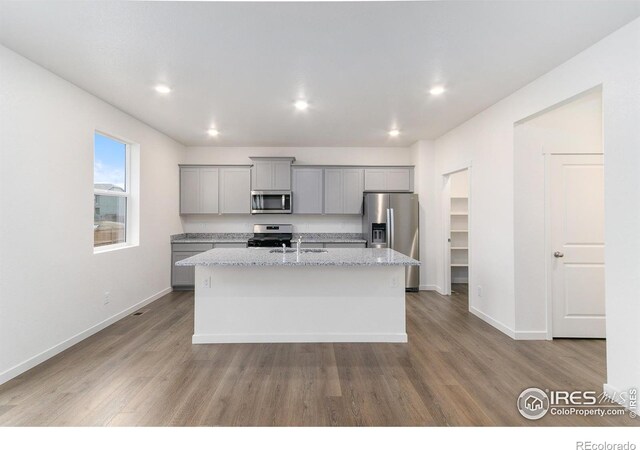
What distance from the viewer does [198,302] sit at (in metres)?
3.20

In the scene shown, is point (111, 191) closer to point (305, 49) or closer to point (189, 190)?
point (189, 190)

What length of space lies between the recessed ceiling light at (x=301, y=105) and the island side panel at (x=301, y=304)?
1910 millimetres

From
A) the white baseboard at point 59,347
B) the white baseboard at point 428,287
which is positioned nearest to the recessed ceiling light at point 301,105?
the white baseboard at point 59,347

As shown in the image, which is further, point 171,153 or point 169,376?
point 171,153

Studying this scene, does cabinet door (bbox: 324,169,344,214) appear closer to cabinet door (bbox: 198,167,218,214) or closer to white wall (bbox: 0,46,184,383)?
cabinet door (bbox: 198,167,218,214)

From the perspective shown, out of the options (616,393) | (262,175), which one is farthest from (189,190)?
(616,393)

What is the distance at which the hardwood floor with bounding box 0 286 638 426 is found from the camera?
197 centimetres

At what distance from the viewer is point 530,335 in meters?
3.28

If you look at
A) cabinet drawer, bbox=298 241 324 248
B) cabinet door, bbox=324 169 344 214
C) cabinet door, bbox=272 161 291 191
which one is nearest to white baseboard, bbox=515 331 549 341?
cabinet drawer, bbox=298 241 324 248

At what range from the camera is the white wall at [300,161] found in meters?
5.85

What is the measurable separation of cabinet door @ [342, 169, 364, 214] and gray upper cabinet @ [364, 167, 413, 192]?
0.36 feet

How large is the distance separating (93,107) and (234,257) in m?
2.32
